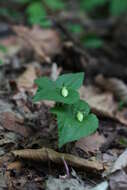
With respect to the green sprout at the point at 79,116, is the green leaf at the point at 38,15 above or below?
above

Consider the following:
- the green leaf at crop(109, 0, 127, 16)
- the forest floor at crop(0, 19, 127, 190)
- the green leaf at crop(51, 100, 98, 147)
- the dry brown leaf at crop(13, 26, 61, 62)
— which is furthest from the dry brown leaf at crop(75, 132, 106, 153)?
the green leaf at crop(109, 0, 127, 16)

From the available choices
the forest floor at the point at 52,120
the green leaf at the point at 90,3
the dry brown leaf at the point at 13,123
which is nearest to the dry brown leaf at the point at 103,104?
the forest floor at the point at 52,120

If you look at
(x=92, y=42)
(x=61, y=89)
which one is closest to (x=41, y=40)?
(x=92, y=42)

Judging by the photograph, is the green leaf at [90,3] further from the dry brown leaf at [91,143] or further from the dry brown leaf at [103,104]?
the dry brown leaf at [91,143]

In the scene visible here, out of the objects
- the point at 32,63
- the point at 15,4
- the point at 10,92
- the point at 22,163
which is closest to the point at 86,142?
the point at 22,163

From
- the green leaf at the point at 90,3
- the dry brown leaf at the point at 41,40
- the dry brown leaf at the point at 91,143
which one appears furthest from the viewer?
the green leaf at the point at 90,3

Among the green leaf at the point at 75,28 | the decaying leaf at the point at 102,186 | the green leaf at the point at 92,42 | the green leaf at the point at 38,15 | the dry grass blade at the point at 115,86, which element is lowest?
the decaying leaf at the point at 102,186

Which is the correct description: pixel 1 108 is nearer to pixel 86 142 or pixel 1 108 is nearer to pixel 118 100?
pixel 86 142
